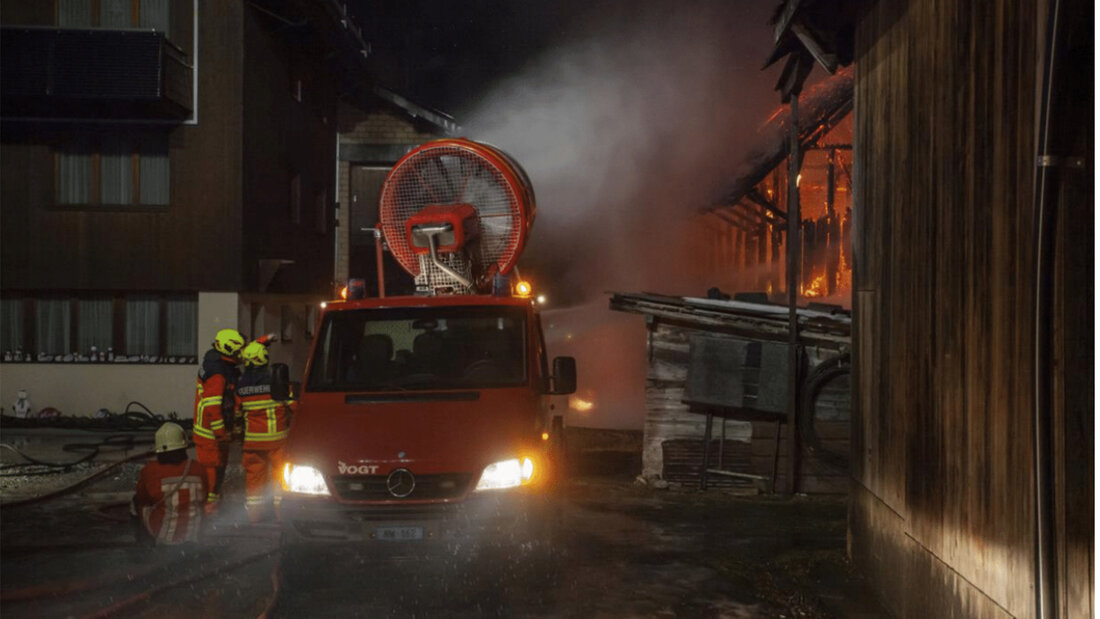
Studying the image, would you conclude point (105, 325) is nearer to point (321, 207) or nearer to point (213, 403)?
point (321, 207)

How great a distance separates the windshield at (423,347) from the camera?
784cm

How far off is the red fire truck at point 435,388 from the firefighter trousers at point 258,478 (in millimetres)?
1444

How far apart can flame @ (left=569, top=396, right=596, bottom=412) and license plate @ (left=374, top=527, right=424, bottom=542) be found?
12.4 metres

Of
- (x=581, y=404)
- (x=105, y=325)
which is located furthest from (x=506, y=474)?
(x=105, y=325)

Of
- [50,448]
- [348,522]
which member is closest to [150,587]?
[348,522]

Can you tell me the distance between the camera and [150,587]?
7133 millimetres

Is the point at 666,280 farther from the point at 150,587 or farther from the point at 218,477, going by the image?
the point at 150,587

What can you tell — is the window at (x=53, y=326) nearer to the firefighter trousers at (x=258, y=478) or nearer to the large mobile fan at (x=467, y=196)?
the firefighter trousers at (x=258, y=478)

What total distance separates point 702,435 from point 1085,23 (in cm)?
911

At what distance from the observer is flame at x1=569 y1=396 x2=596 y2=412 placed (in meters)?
19.2

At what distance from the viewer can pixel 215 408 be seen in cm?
905

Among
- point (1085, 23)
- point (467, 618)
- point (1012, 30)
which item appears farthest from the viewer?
point (467, 618)

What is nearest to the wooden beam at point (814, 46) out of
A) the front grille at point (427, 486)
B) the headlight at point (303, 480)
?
the front grille at point (427, 486)

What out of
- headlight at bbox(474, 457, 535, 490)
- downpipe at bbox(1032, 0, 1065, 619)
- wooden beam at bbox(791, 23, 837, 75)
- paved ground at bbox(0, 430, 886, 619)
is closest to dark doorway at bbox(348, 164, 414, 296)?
paved ground at bbox(0, 430, 886, 619)
